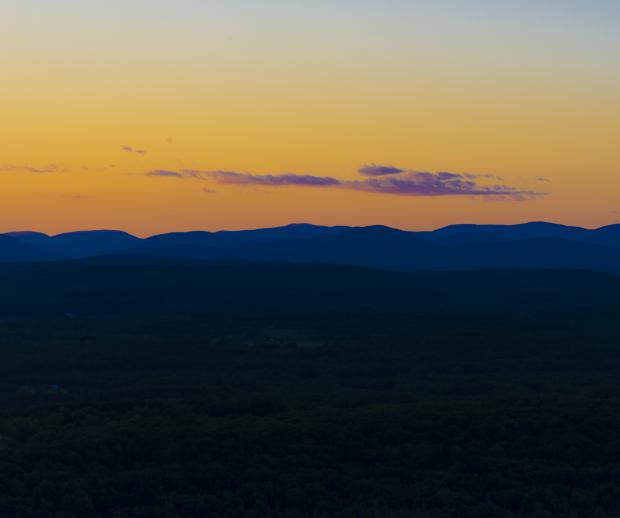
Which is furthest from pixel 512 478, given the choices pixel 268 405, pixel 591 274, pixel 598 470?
pixel 591 274

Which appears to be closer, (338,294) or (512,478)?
(512,478)

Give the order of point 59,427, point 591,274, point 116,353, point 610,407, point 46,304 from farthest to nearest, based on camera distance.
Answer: point 591,274 < point 46,304 < point 116,353 < point 610,407 < point 59,427

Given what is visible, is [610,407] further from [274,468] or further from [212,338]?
[212,338]

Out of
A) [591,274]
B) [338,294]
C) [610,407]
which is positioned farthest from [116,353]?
[591,274]

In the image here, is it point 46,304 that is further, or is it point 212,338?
point 46,304

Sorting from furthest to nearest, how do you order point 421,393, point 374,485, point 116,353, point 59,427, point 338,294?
point 338,294 → point 116,353 → point 421,393 → point 59,427 → point 374,485

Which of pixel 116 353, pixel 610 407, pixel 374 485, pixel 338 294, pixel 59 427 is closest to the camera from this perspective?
pixel 374 485

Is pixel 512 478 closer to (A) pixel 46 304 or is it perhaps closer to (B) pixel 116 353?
(B) pixel 116 353

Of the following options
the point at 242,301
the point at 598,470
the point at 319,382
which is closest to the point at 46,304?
the point at 242,301

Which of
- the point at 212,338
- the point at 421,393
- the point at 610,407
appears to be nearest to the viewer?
the point at 610,407
